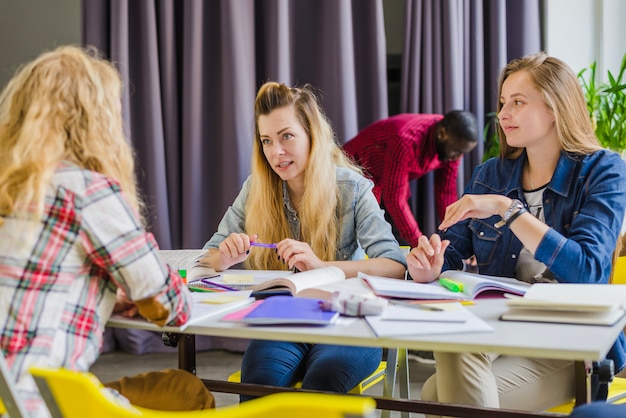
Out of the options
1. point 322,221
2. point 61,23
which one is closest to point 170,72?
point 61,23

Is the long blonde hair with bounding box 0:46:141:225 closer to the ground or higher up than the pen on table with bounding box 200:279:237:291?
higher up

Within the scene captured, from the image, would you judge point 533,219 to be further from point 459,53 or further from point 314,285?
point 459,53

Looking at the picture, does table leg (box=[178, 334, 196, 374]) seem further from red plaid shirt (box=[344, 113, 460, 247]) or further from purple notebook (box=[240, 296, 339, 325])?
red plaid shirt (box=[344, 113, 460, 247])

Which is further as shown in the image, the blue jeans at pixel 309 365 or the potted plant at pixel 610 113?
the potted plant at pixel 610 113

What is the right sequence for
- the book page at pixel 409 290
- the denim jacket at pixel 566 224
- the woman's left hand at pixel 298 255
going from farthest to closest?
the woman's left hand at pixel 298 255 < the denim jacket at pixel 566 224 < the book page at pixel 409 290

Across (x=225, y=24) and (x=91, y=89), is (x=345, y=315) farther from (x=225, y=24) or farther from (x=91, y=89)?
(x=225, y=24)

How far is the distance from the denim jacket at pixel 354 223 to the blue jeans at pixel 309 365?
306mm

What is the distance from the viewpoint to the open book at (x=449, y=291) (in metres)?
1.60

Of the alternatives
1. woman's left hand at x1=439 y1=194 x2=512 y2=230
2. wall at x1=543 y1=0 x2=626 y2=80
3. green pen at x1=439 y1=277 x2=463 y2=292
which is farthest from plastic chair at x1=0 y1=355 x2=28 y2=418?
wall at x1=543 y1=0 x2=626 y2=80

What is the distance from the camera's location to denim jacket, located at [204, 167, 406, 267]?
212 centimetres

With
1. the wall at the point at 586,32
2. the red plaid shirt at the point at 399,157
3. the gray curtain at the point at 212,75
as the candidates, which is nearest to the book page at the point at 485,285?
the red plaid shirt at the point at 399,157

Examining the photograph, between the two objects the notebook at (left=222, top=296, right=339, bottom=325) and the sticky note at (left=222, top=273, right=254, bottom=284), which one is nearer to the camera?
the notebook at (left=222, top=296, right=339, bottom=325)

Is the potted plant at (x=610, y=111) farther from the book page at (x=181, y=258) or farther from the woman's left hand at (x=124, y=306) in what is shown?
the woman's left hand at (x=124, y=306)

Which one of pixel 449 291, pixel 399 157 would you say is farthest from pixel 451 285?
pixel 399 157
